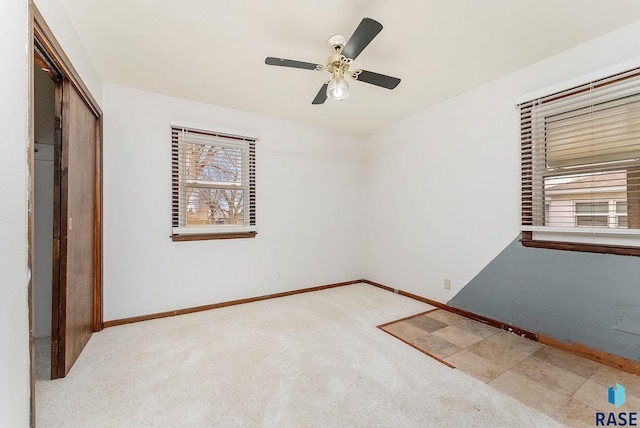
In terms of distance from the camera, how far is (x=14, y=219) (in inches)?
46.8

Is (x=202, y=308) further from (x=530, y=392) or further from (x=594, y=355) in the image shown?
(x=594, y=355)

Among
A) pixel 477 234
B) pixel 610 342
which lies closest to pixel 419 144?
pixel 477 234

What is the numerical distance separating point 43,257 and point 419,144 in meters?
4.30

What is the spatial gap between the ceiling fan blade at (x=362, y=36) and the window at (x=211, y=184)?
207 cm

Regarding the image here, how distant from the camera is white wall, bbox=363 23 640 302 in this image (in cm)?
248

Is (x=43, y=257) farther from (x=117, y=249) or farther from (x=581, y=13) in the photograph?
(x=581, y=13)

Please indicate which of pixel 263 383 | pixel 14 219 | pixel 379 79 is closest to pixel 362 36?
pixel 379 79

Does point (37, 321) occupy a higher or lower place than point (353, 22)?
lower

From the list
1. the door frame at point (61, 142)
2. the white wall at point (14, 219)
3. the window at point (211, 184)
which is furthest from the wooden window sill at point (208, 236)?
the white wall at point (14, 219)

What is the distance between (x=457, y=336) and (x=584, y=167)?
183 cm

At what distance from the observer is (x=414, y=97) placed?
3.14 m

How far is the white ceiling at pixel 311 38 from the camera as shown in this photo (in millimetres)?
1780

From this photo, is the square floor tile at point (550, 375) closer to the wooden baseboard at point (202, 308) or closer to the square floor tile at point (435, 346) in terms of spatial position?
the square floor tile at point (435, 346)

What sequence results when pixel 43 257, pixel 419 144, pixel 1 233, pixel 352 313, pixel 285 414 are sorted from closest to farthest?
pixel 1 233 < pixel 285 414 < pixel 43 257 < pixel 352 313 < pixel 419 144
